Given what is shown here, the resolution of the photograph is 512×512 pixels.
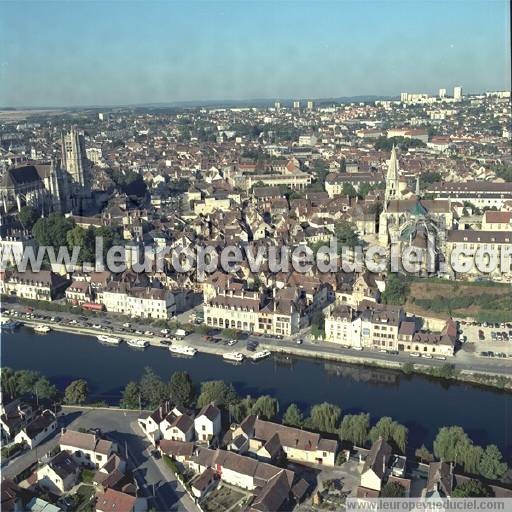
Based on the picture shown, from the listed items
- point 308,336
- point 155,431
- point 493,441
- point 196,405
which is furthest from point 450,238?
point 155,431

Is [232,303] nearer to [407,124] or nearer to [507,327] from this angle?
[507,327]

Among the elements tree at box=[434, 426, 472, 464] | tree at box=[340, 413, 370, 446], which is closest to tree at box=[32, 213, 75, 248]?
tree at box=[340, 413, 370, 446]

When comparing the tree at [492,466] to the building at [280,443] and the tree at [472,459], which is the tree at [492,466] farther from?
the building at [280,443]

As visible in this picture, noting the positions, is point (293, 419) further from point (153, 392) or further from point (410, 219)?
point (410, 219)

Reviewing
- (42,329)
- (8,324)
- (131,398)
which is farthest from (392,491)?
(8,324)

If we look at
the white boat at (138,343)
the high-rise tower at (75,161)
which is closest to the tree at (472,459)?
the white boat at (138,343)

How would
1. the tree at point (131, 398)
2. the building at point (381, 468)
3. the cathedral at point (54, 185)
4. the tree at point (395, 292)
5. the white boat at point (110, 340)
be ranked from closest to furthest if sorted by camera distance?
1. the building at point (381, 468)
2. the tree at point (131, 398)
3. the white boat at point (110, 340)
4. the tree at point (395, 292)
5. the cathedral at point (54, 185)
